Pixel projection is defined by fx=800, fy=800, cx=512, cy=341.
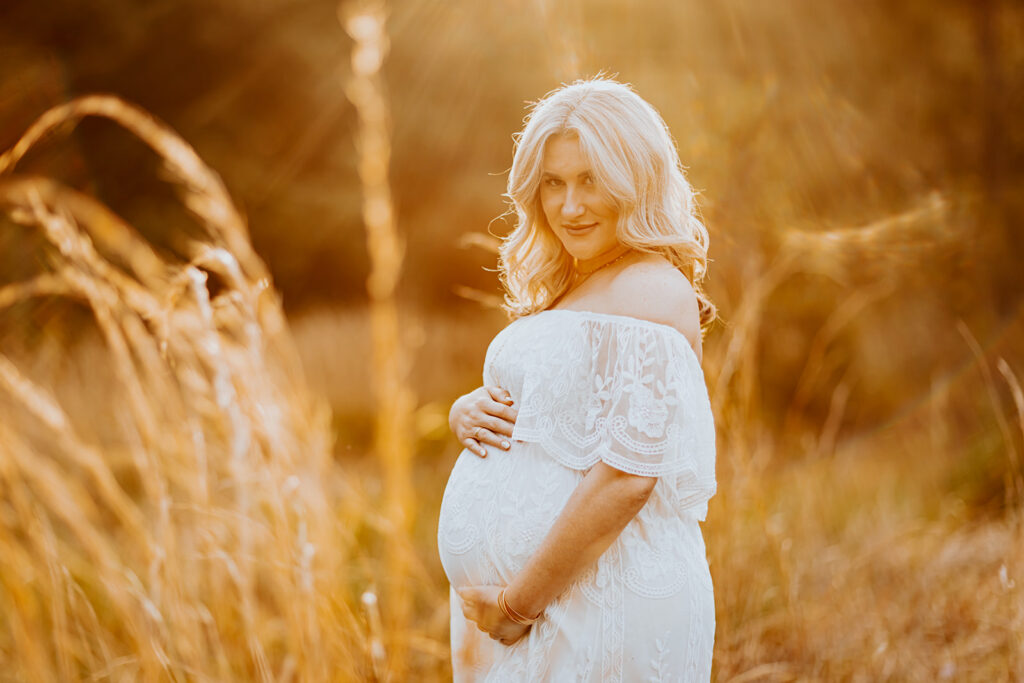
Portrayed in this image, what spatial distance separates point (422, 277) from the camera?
7184 mm

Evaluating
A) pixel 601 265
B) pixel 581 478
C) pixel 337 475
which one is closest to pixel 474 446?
pixel 581 478

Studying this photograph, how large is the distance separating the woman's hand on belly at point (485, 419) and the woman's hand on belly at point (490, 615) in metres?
0.29

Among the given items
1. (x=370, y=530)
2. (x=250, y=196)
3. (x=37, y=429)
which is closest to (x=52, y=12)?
A: (x=250, y=196)

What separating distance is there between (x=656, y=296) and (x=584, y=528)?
48 cm

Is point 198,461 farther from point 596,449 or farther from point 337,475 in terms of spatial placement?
point 596,449

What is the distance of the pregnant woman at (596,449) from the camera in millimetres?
1535

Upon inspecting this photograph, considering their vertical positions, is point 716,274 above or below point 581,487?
below

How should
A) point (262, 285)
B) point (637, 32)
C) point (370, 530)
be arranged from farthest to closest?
point (637, 32) → point (370, 530) → point (262, 285)

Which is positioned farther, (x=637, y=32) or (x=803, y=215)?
(x=637, y=32)

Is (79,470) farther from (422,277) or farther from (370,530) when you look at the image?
(422,277)

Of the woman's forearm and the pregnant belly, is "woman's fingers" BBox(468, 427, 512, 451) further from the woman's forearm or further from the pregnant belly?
the woman's forearm

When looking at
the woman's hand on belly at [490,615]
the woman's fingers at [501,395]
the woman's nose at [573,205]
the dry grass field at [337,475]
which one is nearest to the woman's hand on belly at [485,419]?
the woman's fingers at [501,395]

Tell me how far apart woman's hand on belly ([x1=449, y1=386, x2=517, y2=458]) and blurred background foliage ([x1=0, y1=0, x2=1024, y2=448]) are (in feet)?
14.8

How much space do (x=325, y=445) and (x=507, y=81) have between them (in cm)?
624
